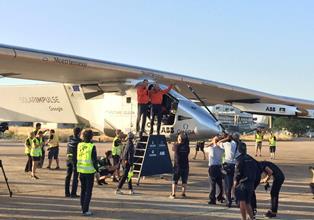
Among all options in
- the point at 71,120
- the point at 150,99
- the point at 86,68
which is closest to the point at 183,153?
the point at 150,99

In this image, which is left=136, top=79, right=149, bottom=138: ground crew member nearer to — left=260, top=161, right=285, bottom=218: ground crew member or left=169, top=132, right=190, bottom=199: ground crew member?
left=169, top=132, right=190, bottom=199: ground crew member

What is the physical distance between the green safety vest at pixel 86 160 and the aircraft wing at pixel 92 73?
243 inches

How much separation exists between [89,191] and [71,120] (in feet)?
39.2

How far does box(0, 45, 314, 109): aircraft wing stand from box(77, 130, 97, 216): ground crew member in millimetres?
6155

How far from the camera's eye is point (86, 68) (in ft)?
54.7

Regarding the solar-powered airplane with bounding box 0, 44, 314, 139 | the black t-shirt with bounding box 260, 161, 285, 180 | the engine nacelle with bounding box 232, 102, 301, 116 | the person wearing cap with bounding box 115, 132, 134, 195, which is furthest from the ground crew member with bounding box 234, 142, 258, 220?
the engine nacelle with bounding box 232, 102, 301, 116

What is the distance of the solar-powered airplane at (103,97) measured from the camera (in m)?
16.0

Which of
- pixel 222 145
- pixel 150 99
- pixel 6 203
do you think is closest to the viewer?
pixel 6 203

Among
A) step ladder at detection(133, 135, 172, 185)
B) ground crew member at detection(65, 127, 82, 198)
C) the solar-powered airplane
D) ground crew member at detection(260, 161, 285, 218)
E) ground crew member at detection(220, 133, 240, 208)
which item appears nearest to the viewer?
ground crew member at detection(260, 161, 285, 218)

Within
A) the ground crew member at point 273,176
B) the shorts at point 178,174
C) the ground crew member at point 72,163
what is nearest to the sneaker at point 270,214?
the ground crew member at point 273,176

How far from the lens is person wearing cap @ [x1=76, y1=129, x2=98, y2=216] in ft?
29.1

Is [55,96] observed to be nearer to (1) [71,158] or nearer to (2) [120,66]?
(2) [120,66]

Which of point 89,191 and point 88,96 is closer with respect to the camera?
point 89,191

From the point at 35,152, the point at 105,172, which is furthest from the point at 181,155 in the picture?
the point at 35,152
